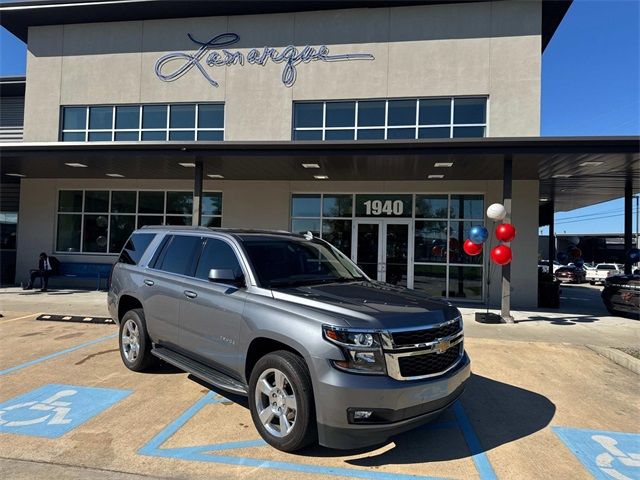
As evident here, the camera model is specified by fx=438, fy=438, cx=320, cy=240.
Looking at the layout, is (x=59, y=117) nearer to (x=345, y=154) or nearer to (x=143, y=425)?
(x=345, y=154)

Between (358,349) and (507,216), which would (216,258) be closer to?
(358,349)

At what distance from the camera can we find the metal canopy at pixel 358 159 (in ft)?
31.4

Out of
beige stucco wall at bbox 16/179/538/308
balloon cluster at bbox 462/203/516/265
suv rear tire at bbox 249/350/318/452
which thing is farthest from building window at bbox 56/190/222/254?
suv rear tire at bbox 249/350/318/452

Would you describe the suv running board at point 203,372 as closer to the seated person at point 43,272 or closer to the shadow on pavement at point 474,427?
the shadow on pavement at point 474,427

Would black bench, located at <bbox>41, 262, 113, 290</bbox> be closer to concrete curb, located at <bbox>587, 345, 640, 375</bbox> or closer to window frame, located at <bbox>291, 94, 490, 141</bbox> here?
window frame, located at <bbox>291, 94, 490, 141</bbox>

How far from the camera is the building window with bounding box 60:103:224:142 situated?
1523 cm

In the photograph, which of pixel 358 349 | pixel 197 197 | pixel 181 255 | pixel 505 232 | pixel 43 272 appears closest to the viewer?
pixel 358 349

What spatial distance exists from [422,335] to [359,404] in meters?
0.78

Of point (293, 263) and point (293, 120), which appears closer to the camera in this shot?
point (293, 263)

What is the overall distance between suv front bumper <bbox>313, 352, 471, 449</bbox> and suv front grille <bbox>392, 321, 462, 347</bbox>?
0.30 metres

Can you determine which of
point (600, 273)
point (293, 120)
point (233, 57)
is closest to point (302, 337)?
point (293, 120)

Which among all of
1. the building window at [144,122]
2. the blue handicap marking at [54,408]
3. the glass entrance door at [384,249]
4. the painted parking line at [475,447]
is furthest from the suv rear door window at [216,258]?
the building window at [144,122]

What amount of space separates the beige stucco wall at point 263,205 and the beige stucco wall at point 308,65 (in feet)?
5.59

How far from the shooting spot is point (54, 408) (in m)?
4.47
